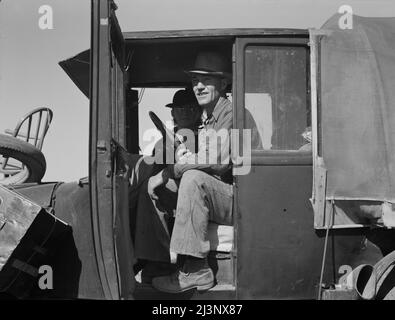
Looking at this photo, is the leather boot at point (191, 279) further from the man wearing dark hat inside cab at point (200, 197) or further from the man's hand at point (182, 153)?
the man's hand at point (182, 153)

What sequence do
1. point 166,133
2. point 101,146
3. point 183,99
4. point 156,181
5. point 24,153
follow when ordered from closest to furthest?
point 101,146, point 24,153, point 156,181, point 166,133, point 183,99

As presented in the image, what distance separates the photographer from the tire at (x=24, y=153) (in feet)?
13.3

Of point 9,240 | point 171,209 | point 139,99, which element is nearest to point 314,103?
point 171,209

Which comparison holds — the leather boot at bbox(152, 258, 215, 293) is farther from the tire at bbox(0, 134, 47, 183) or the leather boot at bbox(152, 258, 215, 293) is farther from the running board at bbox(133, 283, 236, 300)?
the tire at bbox(0, 134, 47, 183)

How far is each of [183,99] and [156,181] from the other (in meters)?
1.05

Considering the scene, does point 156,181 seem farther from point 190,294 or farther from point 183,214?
point 190,294

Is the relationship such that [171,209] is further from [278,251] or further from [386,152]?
[386,152]

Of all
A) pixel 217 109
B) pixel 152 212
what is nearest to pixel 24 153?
pixel 152 212

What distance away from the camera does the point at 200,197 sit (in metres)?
3.99

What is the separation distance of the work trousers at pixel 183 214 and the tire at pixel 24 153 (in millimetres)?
729

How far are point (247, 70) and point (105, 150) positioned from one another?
1162mm

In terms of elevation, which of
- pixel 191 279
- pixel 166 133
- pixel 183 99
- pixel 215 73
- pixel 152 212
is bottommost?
pixel 191 279

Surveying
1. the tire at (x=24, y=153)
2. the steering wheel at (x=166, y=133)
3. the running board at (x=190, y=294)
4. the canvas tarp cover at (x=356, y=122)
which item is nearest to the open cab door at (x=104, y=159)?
the running board at (x=190, y=294)

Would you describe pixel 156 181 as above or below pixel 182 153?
below
